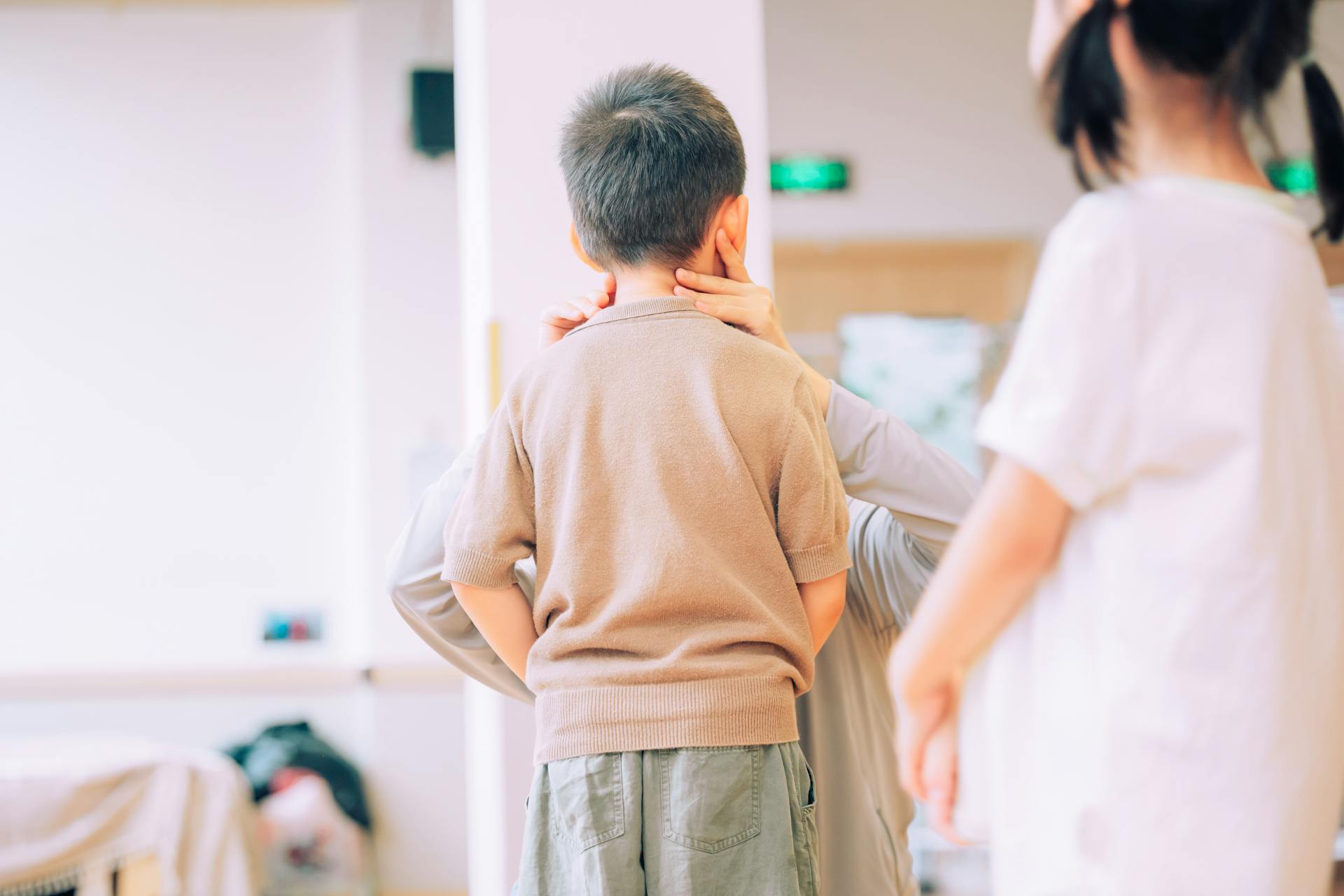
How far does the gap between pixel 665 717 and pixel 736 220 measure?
0.47 metres

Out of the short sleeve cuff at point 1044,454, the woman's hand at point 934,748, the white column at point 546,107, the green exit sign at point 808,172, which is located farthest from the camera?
the green exit sign at point 808,172

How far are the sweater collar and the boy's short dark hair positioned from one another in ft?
0.19

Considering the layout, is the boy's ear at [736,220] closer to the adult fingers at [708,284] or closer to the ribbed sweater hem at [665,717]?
the adult fingers at [708,284]

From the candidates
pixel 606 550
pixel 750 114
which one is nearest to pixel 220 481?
pixel 750 114

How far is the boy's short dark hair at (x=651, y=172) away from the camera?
1025 mm

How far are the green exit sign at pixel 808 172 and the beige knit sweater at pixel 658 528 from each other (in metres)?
3.47

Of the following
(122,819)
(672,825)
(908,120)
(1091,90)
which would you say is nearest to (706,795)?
(672,825)

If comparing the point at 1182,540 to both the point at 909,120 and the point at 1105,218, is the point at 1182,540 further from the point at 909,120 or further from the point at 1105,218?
the point at 909,120

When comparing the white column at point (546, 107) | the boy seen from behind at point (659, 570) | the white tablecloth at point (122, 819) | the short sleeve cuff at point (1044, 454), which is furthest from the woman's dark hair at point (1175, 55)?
the white tablecloth at point (122, 819)

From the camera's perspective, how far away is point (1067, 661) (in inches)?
27.2

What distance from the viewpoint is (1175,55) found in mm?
693

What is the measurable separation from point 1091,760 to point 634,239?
60 cm

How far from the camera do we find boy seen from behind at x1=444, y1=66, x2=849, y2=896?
913 millimetres

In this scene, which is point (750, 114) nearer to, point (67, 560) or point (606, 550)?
point (606, 550)
